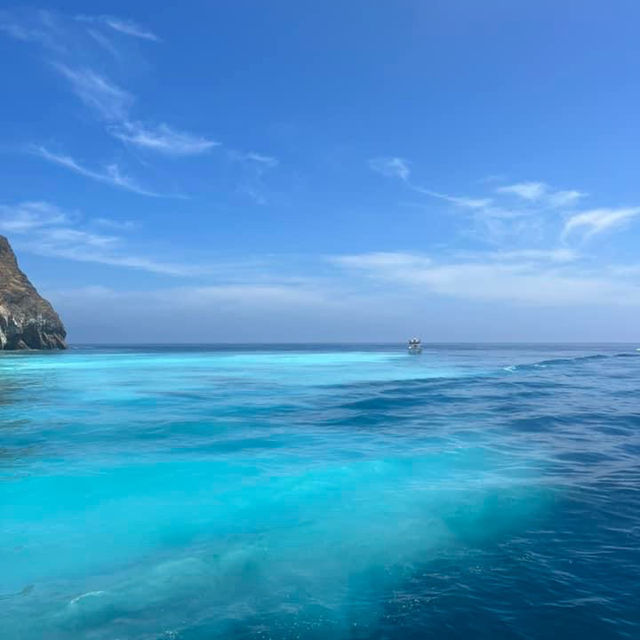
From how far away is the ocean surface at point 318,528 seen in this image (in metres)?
6.48

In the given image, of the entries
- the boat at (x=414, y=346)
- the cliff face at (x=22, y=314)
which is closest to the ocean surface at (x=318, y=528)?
the boat at (x=414, y=346)

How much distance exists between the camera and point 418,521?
9.91m

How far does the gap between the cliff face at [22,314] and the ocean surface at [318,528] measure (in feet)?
291

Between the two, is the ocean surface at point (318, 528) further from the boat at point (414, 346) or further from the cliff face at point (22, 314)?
the cliff face at point (22, 314)

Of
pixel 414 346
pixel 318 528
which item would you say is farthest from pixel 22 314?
pixel 318 528

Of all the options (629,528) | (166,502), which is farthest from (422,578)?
(166,502)

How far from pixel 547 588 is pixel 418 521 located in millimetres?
3085

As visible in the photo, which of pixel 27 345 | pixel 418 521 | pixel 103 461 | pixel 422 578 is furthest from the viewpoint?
pixel 27 345

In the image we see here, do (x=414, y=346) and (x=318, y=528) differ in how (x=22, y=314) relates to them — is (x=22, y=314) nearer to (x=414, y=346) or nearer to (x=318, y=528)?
(x=414, y=346)

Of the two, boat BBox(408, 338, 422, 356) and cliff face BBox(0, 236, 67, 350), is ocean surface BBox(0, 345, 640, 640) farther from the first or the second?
cliff face BBox(0, 236, 67, 350)

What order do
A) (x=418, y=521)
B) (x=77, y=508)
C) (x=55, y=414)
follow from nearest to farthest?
(x=418, y=521) < (x=77, y=508) < (x=55, y=414)

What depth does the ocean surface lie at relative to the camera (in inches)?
255

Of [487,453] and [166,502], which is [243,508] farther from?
[487,453]

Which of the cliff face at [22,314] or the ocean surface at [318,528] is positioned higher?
the cliff face at [22,314]
